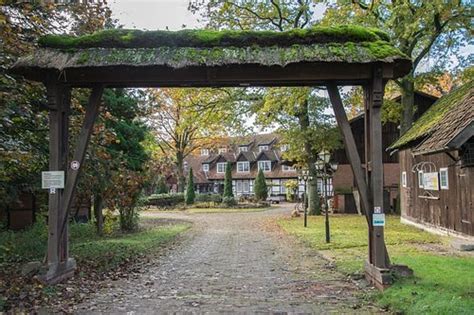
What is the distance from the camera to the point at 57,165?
8.17 meters

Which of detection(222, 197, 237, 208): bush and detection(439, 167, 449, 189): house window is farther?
detection(222, 197, 237, 208): bush

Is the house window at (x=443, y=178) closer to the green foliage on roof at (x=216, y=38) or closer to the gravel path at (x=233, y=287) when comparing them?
the gravel path at (x=233, y=287)

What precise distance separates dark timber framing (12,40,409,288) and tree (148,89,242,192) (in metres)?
11.6

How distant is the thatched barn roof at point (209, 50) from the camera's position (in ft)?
24.8

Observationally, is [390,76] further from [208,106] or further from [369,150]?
[208,106]

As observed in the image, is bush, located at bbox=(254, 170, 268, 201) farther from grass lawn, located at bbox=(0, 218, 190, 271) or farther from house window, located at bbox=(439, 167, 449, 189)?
house window, located at bbox=(439, 167, 449, 189)

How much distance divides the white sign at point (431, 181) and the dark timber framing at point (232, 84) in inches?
334

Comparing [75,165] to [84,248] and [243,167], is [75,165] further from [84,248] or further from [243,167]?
[243,167]

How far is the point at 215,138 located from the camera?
4738 centimetres

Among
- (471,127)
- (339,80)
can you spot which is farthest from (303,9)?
(339,80)

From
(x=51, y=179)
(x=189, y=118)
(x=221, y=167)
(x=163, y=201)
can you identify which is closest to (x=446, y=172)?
(x=51, y=179)

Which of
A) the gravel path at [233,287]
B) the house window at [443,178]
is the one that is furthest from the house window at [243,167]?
the gravel path at [233,287]

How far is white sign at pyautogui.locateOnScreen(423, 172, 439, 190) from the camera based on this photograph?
1552 cm

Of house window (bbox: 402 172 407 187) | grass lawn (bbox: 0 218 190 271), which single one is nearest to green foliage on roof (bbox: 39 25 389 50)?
grass lawn (bbox: 0 218 190 271)
